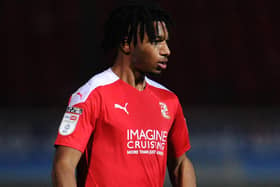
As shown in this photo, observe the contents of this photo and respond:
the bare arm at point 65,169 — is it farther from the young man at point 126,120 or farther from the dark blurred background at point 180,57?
the dark blurred background at point 180,57

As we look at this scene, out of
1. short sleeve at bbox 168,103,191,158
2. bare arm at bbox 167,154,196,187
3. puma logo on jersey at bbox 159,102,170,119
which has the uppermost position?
puma logo on jersey at bbox 159,102,170,119

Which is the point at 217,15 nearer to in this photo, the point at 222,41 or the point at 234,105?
the point at 222,41

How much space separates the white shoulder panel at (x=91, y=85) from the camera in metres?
3.28

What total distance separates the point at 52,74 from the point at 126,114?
11.4m

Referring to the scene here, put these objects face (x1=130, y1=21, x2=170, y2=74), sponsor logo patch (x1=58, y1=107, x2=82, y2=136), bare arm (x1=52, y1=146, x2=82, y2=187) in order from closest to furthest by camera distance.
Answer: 1. bare arm (x1=52, y1=146, x2=82, y2=187)
2. sponsor logo patch (x1=58, y1=107, x2=82, y2=136)
3. face (x1=130, y1=21, x2=170, y2=74)

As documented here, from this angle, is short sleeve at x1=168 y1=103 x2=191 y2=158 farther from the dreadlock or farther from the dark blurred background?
the dark blurred background

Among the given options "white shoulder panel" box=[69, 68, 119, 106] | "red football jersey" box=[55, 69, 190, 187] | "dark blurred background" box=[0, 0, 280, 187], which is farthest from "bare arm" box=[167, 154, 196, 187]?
"dark blurred background" box=[0, 0, 280, 187]

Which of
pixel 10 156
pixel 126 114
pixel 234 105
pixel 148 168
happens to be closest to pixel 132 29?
pixel 126 114

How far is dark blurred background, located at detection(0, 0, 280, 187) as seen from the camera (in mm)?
12516

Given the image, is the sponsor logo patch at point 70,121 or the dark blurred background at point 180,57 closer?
the sponsor logo patch at point 70,121

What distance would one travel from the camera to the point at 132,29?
3471mm

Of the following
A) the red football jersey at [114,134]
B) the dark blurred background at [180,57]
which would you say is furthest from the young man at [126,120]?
the dark blurred background at [180,57]

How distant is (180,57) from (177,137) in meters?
11.0

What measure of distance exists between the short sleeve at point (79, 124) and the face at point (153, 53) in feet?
1.18
